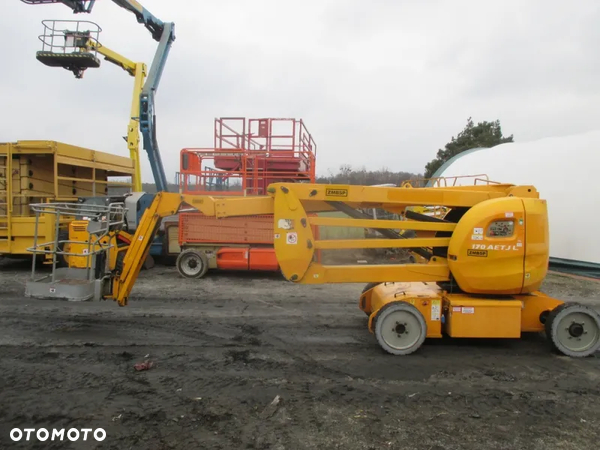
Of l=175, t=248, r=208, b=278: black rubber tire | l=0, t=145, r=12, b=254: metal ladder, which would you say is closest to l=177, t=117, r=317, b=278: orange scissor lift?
l=175, t=248, r=208, b=278: black rubber tire

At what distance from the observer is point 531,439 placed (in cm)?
345

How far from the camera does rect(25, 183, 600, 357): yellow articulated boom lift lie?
→ 5.12 m

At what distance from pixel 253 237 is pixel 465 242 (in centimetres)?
644

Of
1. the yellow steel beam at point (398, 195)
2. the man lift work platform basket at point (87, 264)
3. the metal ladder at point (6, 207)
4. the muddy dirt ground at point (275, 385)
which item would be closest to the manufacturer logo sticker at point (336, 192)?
the yellow steel beam at point (398, 195)

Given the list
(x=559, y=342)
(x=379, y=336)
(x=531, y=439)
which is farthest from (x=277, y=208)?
(x=559, y=342)

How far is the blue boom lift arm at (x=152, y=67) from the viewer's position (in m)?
13.2

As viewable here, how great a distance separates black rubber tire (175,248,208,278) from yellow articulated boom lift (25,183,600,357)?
4.81 m

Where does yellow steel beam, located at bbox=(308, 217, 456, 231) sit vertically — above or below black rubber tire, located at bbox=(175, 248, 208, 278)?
above

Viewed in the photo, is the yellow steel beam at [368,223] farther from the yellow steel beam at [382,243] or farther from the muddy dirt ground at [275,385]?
the muddy dirt ground at [275,385]

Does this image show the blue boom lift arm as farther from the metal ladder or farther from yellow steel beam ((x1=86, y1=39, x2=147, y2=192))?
the metal ladder

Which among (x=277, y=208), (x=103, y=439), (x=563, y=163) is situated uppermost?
(x=563, y=163)

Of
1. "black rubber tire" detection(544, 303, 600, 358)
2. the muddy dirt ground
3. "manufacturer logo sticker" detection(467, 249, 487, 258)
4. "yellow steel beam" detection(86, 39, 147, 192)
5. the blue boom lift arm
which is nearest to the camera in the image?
the muddy dirt ground

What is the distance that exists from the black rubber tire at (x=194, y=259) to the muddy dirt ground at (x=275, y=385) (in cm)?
338

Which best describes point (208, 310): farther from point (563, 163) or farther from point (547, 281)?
point (563, 163)
